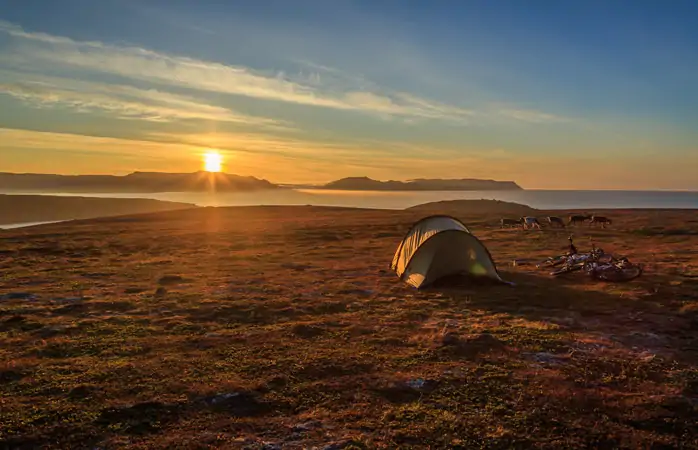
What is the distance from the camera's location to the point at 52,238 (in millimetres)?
37250

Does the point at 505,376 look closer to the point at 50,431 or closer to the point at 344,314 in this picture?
the point at 344,314

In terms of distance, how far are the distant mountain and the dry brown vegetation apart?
92.8 metres

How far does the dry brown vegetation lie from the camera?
6.43 m

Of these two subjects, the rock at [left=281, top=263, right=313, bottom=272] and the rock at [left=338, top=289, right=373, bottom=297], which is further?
the rock at [left=281, top=263, right=313, bottom=272]

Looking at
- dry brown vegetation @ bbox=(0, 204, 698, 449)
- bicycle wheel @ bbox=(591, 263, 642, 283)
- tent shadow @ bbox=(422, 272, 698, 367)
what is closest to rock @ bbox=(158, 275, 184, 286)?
dry brown vegetation @ bbox=(0, 204, 698, 449)

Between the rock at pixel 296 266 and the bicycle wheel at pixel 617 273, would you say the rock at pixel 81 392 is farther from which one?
the bicycle wheel at pixel 617 273

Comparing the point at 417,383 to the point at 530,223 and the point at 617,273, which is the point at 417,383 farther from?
the point at 530,223

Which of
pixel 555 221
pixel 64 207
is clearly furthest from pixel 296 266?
pixel 64 207

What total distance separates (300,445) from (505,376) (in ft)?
13.8

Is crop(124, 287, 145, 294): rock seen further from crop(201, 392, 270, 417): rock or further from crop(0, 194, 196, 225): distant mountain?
crop(0, 194, 196, 225): distant mountain

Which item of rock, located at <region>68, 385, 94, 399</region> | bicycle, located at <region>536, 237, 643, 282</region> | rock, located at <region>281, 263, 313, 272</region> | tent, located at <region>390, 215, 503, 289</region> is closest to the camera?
rock, located at <region>68, 385, 94, 399</region>

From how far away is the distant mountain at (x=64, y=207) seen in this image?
101375 millimetres

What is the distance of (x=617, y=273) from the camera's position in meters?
16.5

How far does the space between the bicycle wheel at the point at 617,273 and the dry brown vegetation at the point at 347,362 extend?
1.36 feet
